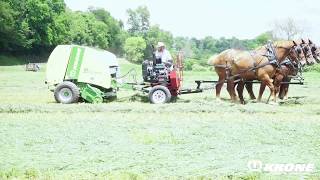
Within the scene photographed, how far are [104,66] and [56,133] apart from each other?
269 inches

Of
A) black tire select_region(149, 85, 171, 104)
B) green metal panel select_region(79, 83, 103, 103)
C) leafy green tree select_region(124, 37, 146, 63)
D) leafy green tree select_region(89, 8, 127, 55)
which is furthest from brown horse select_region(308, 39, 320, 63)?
leafy green tree select_region(89, 8, 127, 55)

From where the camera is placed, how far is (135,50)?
10331 centimetres

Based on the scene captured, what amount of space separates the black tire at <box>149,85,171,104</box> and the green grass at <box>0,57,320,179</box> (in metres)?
1.16

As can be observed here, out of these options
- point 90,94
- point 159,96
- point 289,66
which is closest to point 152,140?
point 159,96

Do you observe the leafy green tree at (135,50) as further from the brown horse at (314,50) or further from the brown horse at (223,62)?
the brown horse at (314,50)

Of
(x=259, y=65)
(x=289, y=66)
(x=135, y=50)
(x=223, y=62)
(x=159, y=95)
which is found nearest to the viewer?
(x=159, y=95)

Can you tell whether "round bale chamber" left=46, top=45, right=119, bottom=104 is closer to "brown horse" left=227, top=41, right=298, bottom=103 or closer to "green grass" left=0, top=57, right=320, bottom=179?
"green grass" left=0, top=57, right=320, bottom=179

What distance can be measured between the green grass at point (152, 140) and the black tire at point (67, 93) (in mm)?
→ 1129

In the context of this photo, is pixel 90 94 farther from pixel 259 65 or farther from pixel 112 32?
pixel 112 32

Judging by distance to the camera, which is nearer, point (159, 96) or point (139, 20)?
point (159, 96)

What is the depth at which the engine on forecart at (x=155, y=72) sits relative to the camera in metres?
18.1

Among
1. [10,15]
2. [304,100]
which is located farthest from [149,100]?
[10,15]

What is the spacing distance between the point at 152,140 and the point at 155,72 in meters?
7.38

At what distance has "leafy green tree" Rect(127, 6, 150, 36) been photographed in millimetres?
136000
